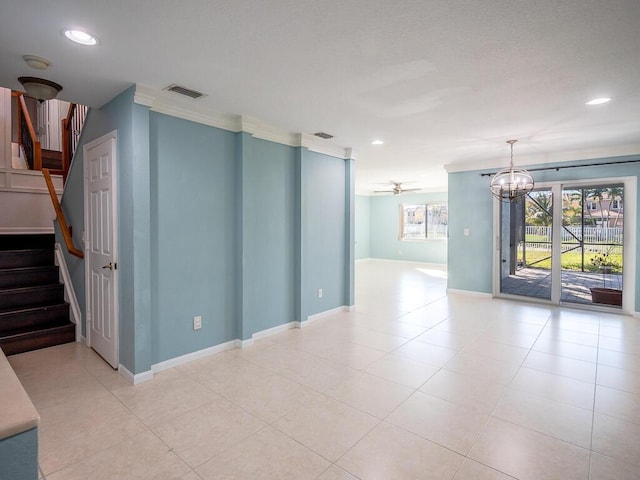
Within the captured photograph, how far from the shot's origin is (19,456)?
3.70 ft

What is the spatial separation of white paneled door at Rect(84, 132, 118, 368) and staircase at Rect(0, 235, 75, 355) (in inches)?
19.8

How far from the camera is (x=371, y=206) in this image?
40.5 feet

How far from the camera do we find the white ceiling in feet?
5.93

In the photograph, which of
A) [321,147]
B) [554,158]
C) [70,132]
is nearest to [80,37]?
[321,147]

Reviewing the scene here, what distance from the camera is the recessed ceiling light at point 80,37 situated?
200cm

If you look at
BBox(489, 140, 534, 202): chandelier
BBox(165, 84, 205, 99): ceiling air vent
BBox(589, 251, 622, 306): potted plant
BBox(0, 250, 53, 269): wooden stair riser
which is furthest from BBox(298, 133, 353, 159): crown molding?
BBox(589, 251, 622, 306): potted plant

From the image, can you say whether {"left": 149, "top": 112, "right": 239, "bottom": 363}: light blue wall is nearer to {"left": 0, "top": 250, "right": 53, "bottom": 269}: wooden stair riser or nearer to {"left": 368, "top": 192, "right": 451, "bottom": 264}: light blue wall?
{"left": 0, "top": 250, "right": 53, "bottom": 269}: wooden stair riser

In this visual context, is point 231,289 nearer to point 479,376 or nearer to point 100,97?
point 100,97

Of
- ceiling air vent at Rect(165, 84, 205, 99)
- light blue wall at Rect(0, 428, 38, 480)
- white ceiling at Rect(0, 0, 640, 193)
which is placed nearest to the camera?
light blue wall at Rect(0, 428, 38, 480)

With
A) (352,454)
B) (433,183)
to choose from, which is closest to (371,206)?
(433,183)

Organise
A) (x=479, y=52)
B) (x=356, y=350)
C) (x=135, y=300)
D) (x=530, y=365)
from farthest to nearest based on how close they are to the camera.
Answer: (x=356, y=350), (x=530, y=365), (x=135, y=300), (x=479, y=52)

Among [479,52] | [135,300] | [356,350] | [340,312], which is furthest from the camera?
[340,312]

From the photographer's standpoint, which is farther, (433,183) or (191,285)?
(433,183)

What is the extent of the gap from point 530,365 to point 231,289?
3145mm
